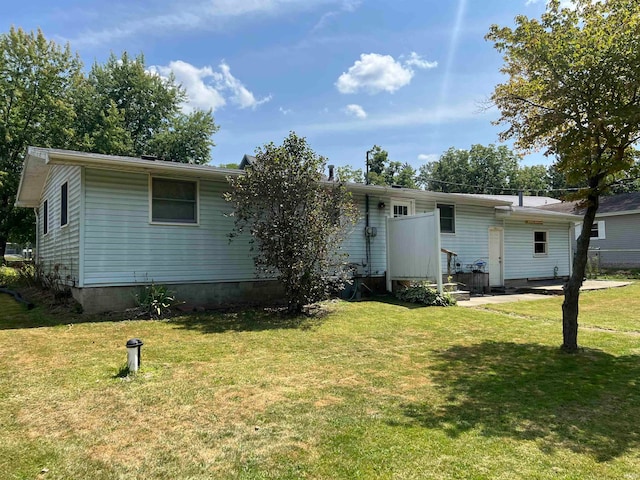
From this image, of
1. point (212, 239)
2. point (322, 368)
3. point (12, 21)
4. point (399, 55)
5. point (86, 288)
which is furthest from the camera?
point (12, 21)

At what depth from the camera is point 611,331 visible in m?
7.31

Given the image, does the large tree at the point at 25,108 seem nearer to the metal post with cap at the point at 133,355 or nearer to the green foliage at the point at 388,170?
the metal post with cap at the point at 133,355

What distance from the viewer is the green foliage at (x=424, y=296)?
10156 millimetres

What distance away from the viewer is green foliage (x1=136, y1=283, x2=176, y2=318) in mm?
8195

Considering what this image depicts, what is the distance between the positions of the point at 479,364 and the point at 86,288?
7.19 meters

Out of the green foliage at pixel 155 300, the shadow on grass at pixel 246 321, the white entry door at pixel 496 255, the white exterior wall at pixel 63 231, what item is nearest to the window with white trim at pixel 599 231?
the white entry door at pixel 496 255

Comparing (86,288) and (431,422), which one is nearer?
(431,422)

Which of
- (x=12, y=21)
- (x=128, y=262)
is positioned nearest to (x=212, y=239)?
(x=128, y=262)

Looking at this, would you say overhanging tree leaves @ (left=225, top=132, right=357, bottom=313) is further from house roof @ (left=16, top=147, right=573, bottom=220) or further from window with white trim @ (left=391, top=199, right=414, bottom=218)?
window with white trim @ (left=391, top=199, right=414, bottom=218)

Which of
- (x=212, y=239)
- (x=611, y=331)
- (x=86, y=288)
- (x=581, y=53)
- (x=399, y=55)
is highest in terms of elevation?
(x=399, y=55)

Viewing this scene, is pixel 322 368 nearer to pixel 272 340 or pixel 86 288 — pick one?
pixel 272 340

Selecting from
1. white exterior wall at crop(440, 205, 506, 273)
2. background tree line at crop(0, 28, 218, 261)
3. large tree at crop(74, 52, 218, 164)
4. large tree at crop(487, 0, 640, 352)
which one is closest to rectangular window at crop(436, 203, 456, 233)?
white exterior wall at crop(440, 205, 506, 273)

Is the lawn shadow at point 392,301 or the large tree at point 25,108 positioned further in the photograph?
the large tree at point 25,108

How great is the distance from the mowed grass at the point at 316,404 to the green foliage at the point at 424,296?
296 centimetres
